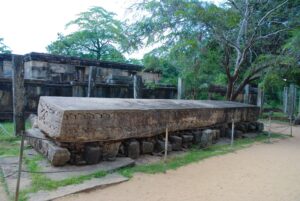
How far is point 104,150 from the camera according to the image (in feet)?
17.9

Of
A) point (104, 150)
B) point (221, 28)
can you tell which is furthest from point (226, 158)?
point (221, 28)

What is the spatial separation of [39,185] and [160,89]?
9.80 metres

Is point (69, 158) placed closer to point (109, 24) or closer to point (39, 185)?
point (39, 185)

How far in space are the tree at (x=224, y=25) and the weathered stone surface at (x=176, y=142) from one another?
13.6 feet

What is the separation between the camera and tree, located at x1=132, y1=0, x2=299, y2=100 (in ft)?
33.6

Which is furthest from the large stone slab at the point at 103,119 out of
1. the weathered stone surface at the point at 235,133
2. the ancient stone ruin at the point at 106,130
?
the weathered stone surface at the point at 235,133

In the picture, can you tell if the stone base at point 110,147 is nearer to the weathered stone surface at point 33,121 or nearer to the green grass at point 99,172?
the green grass at point 99,172

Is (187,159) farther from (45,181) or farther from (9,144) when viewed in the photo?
(9,144)

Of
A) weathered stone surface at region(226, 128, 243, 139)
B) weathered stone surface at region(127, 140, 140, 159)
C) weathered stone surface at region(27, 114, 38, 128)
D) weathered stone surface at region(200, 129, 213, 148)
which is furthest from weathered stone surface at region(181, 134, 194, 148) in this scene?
weathered stone surface at region(27, 114, 38, 128)

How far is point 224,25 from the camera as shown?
1051cm

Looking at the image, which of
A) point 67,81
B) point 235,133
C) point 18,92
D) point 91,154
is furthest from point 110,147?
point 67,81

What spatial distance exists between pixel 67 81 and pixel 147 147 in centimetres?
571

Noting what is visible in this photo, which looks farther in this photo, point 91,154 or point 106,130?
point 106,130

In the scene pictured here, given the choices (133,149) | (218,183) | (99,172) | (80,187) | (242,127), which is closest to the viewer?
(80,187)
